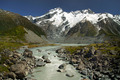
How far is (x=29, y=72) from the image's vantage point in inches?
1411

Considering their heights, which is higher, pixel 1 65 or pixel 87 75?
pixel 1 65

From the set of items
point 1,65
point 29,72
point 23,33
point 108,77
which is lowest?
point 108,77

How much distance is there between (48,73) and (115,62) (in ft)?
84.7

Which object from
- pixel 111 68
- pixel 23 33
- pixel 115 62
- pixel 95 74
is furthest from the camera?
pixel 23 33

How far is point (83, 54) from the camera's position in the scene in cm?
6069

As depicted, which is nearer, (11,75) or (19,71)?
(11,75)

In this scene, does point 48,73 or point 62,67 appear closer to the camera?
point 48,73

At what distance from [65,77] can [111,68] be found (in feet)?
56.7

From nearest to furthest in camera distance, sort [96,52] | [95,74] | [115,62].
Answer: [95,74] → [115,62] → [96,52]

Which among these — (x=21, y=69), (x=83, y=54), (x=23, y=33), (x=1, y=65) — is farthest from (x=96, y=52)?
(x=23, y=33)

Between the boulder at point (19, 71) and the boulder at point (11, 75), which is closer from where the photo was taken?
the boulder at point (11, 75)

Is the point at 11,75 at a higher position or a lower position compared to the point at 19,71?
lower

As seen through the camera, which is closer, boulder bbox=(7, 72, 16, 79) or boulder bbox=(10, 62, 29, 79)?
boulder bbox=(7, 72, 16, 79)

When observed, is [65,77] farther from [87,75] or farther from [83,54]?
[83,54]
